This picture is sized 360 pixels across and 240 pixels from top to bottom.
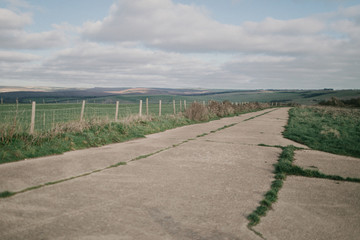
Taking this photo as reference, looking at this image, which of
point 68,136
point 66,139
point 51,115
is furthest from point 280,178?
point 51,115

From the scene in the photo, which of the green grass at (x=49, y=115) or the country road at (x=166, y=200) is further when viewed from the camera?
the green grass at (x=49, y=115)

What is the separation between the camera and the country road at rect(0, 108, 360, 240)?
10.0 feet

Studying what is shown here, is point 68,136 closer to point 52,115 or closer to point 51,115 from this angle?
point 51,115

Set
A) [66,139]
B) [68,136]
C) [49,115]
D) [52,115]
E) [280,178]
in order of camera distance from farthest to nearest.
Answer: [49,115] → [52,115] → [68,136] → [66,139] → [280,178]

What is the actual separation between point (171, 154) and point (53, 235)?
182 inches

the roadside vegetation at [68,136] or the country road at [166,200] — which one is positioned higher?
the roadside vegetation at [68,136]

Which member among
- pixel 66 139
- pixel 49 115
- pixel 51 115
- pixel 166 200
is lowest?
pixel 49 115

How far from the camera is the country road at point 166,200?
3.06 meters

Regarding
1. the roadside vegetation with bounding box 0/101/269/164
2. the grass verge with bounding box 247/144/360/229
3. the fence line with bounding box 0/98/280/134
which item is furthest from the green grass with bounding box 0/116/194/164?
the grass verge with bounding box 247/144/360/229

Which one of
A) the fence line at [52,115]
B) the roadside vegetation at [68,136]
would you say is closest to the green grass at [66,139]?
the roadside vegetation at [68,136]

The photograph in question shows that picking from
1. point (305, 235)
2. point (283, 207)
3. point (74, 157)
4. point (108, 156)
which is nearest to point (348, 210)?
point (283, 207)

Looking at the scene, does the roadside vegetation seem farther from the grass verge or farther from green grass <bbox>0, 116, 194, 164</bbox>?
the grass verge

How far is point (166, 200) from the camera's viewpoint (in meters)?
3.97

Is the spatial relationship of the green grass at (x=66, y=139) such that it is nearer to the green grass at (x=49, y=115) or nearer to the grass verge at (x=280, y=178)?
the green grass at (x=49, y=115)
